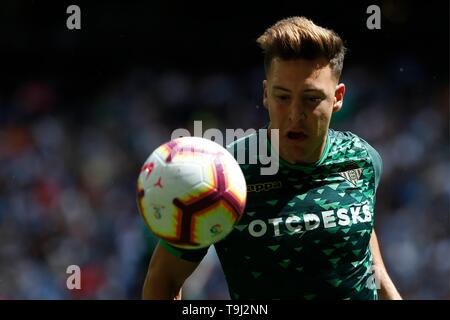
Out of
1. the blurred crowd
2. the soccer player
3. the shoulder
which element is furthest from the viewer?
the blurred crowd

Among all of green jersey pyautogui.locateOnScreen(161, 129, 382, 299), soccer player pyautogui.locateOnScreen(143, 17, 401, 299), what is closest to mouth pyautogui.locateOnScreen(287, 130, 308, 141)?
soccer player pyautogui.locateOnScreen(143, 17, 401, 299)

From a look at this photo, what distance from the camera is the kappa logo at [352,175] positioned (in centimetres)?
365

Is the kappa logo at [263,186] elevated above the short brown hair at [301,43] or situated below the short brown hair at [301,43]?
below

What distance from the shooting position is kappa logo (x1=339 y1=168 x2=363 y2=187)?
365 cm

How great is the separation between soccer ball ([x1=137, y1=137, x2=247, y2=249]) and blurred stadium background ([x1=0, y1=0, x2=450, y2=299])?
5.79m

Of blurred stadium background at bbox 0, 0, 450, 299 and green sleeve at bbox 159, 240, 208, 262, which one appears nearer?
green sleeve at bbox 159, 240, 208, 262

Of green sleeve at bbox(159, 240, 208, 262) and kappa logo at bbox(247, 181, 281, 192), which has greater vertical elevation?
kappa logo at bbox(247, 181, 281, 192)

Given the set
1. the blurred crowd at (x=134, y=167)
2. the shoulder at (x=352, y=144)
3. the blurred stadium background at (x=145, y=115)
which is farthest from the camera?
the blurred stadium background at (x=145, y=115)

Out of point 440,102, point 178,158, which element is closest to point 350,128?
point 440,102

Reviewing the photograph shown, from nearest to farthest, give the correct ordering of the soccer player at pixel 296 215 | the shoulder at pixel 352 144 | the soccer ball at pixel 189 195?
1. the soccer ball at pixel 189 195
2. the soccer player at pixel 296 215
3. the shoulder at pixel 352 144

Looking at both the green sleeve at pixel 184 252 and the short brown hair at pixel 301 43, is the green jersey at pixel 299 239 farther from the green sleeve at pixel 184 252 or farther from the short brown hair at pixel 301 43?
the short brown hair at pixel 301 43

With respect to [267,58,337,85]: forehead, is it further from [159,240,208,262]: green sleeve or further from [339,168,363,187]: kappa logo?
[159,240,208,262]: green sleeve

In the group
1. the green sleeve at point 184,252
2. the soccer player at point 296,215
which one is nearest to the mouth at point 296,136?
the soccer player at point 296,215

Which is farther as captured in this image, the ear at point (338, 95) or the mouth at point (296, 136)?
the ear at point (338, 95)
